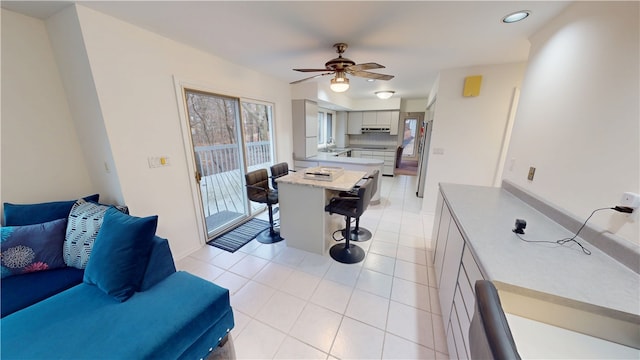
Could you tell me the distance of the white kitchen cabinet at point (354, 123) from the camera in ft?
22.8

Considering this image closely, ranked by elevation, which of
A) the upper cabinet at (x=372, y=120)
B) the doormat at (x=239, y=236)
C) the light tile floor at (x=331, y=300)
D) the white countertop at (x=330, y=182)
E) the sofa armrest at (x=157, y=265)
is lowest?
the light tile floor at (x=331, y=300)

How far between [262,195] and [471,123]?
3210 mm

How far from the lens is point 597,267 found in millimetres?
975

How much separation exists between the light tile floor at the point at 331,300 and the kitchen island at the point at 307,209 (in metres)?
0.16

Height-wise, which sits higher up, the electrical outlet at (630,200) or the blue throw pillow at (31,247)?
the electrical outlet at (630,200)

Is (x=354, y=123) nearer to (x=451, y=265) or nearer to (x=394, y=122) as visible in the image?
(x=394, y=122)

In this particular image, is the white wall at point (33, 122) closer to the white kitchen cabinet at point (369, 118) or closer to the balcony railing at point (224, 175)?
the balcony railing at point (224, 175)

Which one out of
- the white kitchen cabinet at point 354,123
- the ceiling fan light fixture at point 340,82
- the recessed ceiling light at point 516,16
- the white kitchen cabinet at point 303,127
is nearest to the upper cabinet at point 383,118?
the white kitchen cabinet at point 354,123

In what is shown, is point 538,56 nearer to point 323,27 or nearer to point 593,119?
point 593,119

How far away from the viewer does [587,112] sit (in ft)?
4.31

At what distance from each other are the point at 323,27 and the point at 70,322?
2671 millimetres

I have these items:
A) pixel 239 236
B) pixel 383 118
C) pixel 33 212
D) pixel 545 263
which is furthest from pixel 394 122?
pixel 33 212

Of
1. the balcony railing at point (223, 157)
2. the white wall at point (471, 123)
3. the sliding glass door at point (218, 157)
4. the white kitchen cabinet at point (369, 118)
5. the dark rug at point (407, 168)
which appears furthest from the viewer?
the dark rug at point (407, 168)

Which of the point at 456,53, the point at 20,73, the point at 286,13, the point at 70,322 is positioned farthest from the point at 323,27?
the point at 70,322
